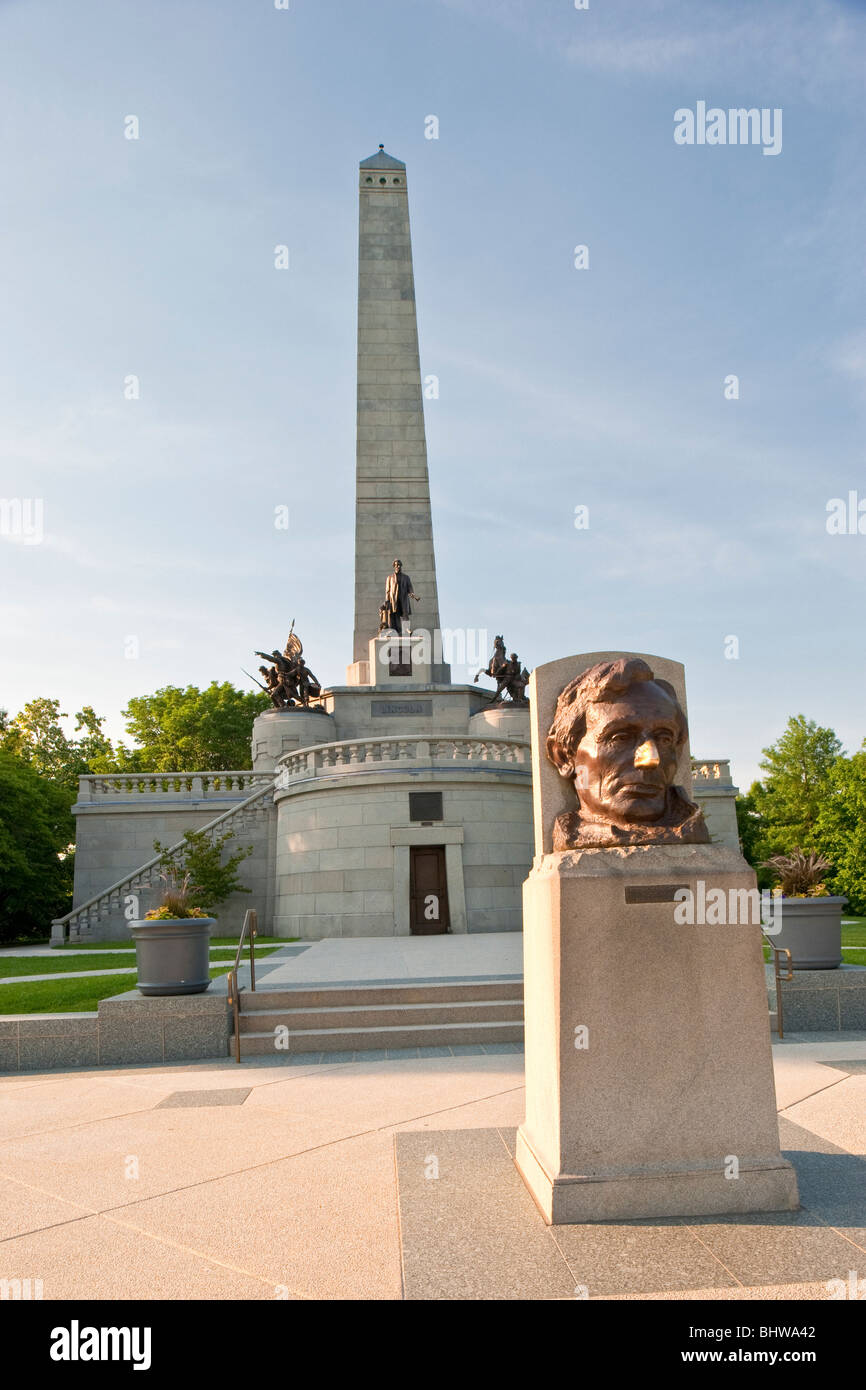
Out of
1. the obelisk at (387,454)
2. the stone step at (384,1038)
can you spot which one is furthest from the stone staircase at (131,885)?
the stone step at (384,1038)

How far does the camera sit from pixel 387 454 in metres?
39.2

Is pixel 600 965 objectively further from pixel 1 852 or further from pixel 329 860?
pixel 1 852

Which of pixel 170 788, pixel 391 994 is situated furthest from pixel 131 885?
pixel 391 994

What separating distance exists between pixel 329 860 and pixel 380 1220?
20668mm

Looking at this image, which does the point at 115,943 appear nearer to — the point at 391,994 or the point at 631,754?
the point at 391,994

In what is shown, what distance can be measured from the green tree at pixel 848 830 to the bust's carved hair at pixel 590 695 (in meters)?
37.4

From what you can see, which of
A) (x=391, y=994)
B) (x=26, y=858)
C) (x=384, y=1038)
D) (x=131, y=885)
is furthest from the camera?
(x=26, y=858)

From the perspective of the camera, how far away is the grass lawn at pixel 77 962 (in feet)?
55.1

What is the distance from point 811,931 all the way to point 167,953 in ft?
24.7

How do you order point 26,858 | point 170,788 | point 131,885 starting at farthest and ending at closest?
point 170,788 < point 26,858 < point 131,885

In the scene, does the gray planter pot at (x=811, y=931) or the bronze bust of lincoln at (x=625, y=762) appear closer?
the bronze bust of lincoln at (x=625, y=762)

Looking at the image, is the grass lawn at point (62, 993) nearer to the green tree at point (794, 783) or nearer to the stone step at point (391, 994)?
the stone step at point (391, 994)

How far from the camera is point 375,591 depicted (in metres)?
38.5
